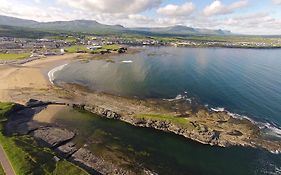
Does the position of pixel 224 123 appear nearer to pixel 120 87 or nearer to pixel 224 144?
pixel 224 144

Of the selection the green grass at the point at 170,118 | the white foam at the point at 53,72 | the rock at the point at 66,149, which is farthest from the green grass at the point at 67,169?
the white foam at the point at 53,72

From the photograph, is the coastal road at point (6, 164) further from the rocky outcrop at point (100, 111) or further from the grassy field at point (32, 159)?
the rocky outcrop at point (100, 111)

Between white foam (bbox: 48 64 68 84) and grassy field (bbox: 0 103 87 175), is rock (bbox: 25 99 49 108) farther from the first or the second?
white foam (bbox: 48 64 68 84)

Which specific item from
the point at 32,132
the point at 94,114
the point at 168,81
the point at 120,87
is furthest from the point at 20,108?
the point at 168,81

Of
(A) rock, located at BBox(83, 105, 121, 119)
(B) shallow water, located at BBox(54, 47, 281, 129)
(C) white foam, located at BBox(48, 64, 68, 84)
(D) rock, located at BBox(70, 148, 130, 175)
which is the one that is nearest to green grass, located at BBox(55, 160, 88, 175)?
(D) rock, located at BBox(70, 148, 130, 175)

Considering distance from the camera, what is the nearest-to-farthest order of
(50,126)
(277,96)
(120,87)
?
(50,126)
(277,96)
(120,87)

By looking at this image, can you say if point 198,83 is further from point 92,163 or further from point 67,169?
point 67,169

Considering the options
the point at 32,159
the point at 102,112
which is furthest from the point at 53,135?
the point at 102,112
